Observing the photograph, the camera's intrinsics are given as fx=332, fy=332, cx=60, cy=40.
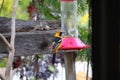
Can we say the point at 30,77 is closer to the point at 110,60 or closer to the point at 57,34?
the point at 57,34

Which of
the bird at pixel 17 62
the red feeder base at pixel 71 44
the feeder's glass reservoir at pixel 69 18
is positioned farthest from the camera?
the bird at pixel 17 62

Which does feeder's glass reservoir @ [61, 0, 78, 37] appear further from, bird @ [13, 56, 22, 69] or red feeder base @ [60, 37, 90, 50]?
bird @ [13, 56, 22, 69]

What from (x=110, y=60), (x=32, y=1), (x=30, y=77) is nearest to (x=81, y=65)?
(x=30, y=77)

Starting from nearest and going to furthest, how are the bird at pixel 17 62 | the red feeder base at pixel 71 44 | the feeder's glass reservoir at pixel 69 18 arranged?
1. the red feeder base at pixel 71 44
2. the feeder's glass reservoir at pixel 69 18
3. the bird at pixel 17 62

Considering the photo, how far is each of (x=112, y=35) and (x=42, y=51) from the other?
104 centimetres

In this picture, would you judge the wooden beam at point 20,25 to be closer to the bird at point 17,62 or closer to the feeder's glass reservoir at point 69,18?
the feeder's glass reservoir at point 69,18

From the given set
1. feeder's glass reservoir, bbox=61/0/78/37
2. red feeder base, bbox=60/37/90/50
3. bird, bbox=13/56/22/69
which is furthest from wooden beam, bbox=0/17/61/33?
bird, bbox=13/56/22/69

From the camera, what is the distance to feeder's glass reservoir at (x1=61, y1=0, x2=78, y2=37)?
146 cm

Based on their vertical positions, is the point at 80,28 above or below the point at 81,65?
above

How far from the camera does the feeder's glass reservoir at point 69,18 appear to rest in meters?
1.46

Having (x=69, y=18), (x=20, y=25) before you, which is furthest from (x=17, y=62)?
(x=69, y=18)

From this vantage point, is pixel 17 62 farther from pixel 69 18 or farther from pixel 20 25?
pixel 69 18

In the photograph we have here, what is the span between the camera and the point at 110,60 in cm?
47

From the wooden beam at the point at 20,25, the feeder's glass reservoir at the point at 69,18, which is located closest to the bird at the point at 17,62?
the wooden beam at the point at 20,25
